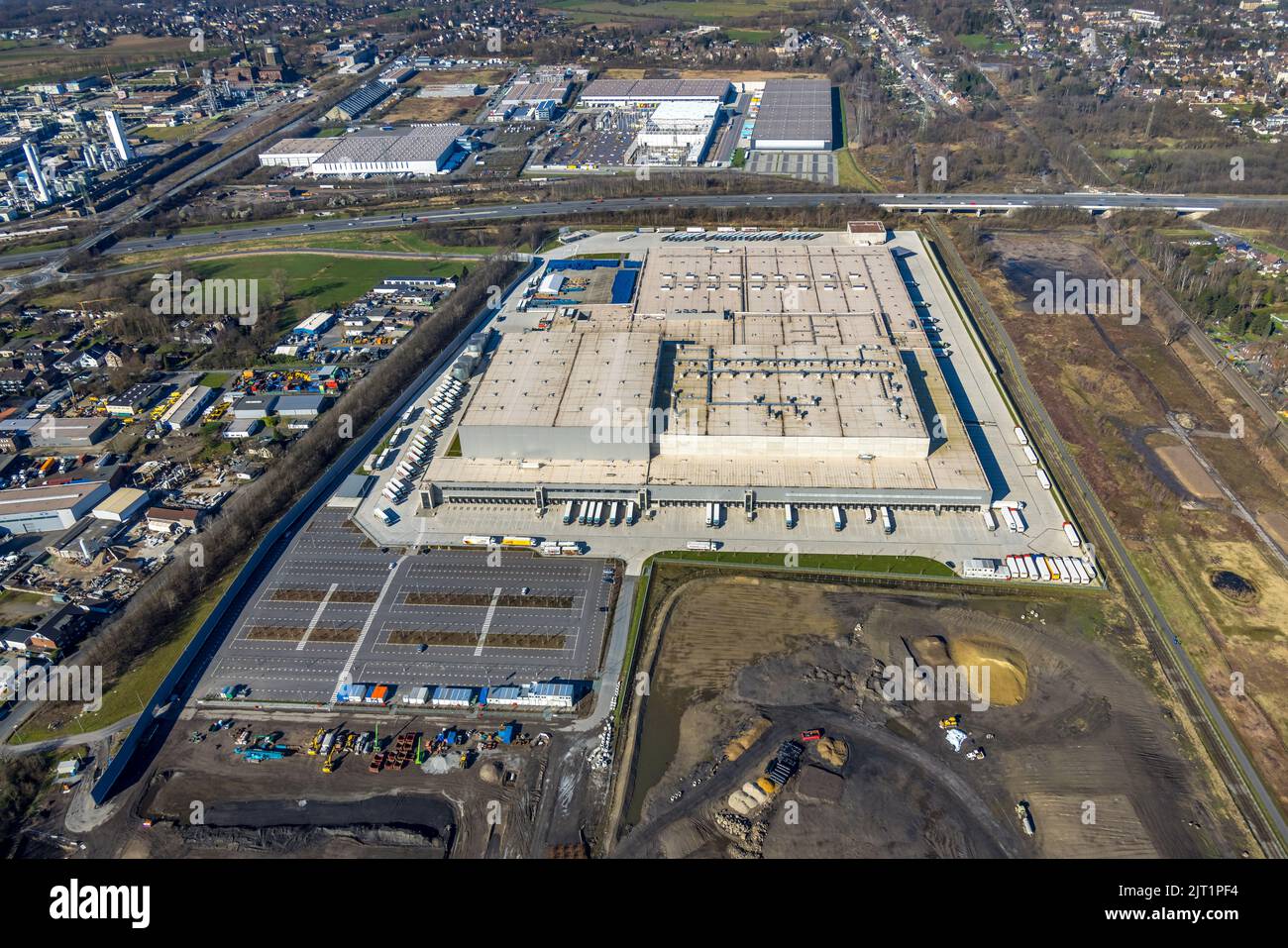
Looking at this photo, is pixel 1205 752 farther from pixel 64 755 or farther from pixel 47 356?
pixel 47 356

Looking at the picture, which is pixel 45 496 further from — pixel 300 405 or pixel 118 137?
pixel 118 137

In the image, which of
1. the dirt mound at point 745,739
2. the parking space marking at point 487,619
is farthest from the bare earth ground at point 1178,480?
the parking space marking at point 487,619

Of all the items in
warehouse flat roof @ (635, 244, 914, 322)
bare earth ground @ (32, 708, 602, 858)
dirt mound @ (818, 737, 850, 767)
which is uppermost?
warehouse flat roof @ (635, 244, 914, 322)

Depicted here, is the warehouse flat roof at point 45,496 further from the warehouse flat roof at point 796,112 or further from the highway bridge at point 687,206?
the warehouse flat roof at point 796,112

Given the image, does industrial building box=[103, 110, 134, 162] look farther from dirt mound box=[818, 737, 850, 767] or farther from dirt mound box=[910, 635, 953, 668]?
dirt mound box=[818, 737, 850, 767]

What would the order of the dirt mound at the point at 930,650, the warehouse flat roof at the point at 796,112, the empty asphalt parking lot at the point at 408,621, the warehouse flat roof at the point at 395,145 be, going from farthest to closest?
the warehouse flat roof at the point at 395,145 → the warehouse flat roof at the point at 796,112 → the empty asphalt parking lot at the point at 408,621 → the dirt mound at the point at 930,650

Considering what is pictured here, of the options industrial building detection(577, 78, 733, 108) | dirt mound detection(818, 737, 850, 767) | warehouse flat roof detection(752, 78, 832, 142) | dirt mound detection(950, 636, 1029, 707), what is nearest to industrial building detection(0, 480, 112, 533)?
dirt mound detection(818, 737, 850, 767)
